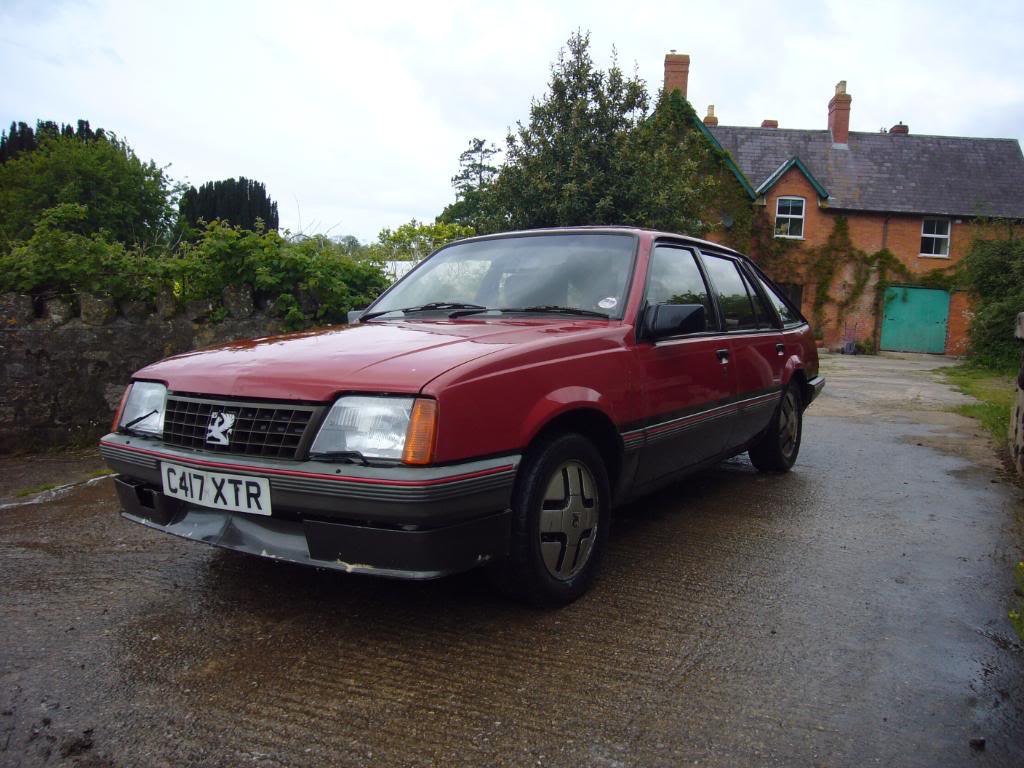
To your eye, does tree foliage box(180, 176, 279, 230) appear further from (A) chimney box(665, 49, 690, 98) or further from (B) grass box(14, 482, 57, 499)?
(B) grass box(14, 482, 57, 499)

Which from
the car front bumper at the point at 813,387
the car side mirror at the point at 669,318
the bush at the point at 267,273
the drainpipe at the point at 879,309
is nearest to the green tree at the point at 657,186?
the bush at the point at 267,273

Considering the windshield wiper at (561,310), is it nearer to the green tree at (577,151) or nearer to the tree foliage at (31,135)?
the green tree at (577,151)

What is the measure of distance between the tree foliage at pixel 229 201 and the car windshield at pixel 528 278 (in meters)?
42.1

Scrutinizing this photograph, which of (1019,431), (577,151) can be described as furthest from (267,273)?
(577,151)

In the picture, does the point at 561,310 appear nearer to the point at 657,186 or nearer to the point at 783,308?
the point at 783,308

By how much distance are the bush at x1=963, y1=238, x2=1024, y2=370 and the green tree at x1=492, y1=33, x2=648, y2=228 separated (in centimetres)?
851

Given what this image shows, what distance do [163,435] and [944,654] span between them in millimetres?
2946

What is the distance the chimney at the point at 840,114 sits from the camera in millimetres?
27297

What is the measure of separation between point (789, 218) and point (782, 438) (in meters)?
23.3

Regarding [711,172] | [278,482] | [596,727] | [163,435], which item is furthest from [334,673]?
[711,172]

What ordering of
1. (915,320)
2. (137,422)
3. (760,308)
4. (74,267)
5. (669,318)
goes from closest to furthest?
1. (137,422)
2. (669,318)
3. (760,308)
4. (74,267)
5. (915,320)

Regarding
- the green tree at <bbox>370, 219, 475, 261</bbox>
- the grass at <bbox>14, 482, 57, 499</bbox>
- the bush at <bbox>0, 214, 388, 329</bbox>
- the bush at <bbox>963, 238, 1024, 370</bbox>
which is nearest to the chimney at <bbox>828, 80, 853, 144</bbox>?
the bush at <bbox>963, 238, 1024, 370</bbox>

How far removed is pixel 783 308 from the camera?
17.7 ft

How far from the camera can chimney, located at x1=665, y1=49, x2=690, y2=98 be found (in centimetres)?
2614
